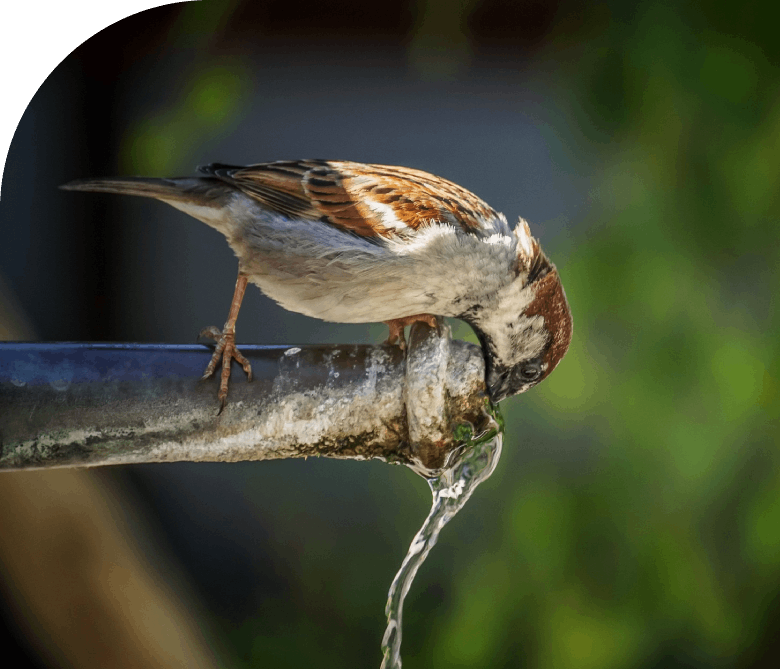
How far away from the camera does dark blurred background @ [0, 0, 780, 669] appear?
2250 mm

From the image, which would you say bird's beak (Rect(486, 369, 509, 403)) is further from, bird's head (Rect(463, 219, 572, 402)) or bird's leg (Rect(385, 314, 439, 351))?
bird's leg (Rect(385, 314, 439, 351))

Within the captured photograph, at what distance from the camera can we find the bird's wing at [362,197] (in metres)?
1.12

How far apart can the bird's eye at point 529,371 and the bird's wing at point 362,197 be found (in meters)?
0.23

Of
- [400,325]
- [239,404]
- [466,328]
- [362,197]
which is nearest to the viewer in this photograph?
[239,404]

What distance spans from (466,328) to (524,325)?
44.4 inches

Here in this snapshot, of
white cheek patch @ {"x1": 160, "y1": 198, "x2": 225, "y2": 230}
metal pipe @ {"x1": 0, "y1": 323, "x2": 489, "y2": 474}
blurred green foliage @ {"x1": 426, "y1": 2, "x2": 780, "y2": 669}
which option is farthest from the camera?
blurred green foliage @ {"x1": 426, "y1": 2, "x2": 780, "y2": 669}

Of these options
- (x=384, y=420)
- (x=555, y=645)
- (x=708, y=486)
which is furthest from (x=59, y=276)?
(x=708, y=486)

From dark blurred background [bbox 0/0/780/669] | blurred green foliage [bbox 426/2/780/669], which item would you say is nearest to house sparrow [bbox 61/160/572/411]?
dark blurred background [bbox 0/0/780/669]

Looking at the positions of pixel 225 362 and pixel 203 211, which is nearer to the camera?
pixel 225 362

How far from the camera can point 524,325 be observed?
1062 millimetres

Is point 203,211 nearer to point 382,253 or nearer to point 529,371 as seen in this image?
point 382,253

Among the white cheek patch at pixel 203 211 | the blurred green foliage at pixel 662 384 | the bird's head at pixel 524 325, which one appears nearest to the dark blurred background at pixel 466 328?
the blurred green foliage at pixel 662 384

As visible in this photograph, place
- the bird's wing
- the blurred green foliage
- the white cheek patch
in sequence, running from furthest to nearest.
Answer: the blurred green foliage, the white cheek patch, the bird's wing

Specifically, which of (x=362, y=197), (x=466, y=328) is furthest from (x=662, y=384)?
(x=362, y=197)
